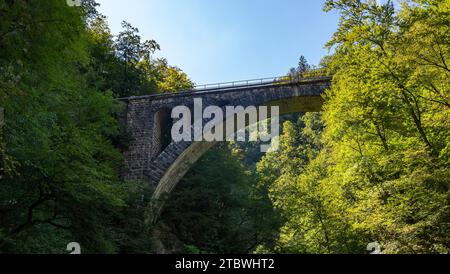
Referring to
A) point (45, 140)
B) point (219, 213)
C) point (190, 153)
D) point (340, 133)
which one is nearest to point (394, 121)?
point (340, 133)

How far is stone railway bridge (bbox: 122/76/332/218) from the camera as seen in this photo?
821 inches

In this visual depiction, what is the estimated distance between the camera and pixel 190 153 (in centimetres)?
2248

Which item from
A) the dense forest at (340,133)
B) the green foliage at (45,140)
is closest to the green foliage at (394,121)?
the dense forest at (340,133)

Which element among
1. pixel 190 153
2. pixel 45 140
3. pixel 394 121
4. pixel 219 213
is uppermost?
pixel 190 153

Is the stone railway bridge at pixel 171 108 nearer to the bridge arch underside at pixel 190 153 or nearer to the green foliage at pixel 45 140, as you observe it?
the bridge arch underside at pixel 190 153

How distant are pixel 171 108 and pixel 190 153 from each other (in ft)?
8.66

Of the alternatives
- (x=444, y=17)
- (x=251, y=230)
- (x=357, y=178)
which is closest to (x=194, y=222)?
(x=251, y=230)

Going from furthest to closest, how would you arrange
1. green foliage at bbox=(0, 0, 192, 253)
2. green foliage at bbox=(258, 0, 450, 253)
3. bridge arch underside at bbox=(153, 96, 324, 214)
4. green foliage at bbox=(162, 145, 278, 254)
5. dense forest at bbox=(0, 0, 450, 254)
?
bridge arch underside at bbox=(153, 96, 324, 214), green foliage at bbox=(162, 145, 278, 254), green foliage at bbox=(258, 0, 450, 253), dense forest at bbox=(0, 0, 450, 254), green foliage at bbox=(0, 0, 192, 253)

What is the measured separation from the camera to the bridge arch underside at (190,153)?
2112 cm

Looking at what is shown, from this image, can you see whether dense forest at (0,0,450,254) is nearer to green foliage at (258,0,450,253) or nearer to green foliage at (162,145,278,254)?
green foliage at (258,0,450,253)

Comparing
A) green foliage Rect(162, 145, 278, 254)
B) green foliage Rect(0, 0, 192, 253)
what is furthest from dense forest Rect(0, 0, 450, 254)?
green foliage Rect(162, 145, 278, 254)

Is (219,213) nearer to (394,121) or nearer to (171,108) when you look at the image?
(171,108)

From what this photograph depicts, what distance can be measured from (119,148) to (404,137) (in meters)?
14.3
